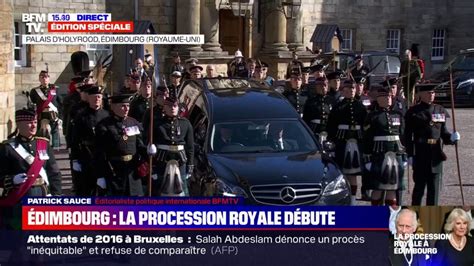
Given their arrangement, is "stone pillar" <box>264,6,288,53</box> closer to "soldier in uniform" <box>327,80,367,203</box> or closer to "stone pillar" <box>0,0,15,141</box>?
"stone pillar" <box>0,0,15,141</box>

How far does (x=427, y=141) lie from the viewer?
10.6 metres

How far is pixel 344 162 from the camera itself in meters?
11.1

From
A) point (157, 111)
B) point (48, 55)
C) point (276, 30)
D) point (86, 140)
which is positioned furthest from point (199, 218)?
point (276, 30)

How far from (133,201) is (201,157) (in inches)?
118

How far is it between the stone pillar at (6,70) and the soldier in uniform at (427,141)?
19.1ft

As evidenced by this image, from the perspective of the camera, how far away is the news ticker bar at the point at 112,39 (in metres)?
19.4

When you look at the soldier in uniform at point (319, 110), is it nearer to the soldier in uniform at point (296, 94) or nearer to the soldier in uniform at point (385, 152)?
the soldier in uniform at point (296, 94)

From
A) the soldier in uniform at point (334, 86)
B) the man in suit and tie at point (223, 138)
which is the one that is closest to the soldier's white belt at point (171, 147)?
the man in suit and tie at point (223, 138)

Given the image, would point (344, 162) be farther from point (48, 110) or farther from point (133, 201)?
point (48, 110)

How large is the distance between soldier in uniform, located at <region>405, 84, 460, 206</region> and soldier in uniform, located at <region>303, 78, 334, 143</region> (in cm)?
154

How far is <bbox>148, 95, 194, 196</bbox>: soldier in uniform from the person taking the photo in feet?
31.8

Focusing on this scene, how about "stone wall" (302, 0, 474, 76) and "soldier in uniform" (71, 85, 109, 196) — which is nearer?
"soldier in uniform" (71, 85, 109, 196)

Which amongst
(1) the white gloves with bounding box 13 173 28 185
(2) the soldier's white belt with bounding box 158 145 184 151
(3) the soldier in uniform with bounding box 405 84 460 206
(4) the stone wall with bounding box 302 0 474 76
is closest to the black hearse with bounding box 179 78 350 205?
(2) the soldier's white belt with bounding box 158 145 184 151

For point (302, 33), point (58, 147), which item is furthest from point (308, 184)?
point (302, 33)
